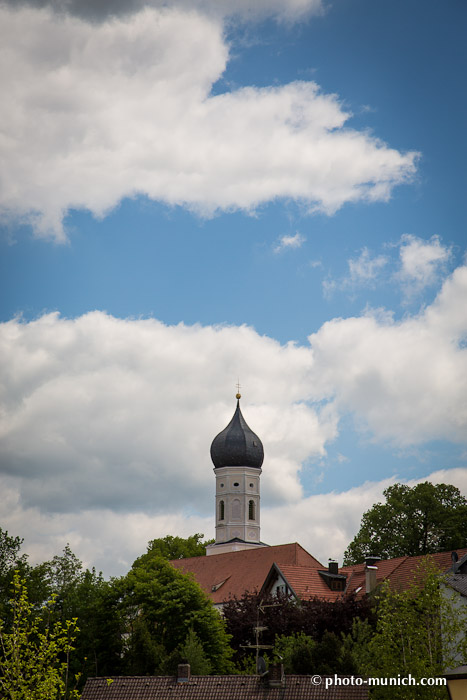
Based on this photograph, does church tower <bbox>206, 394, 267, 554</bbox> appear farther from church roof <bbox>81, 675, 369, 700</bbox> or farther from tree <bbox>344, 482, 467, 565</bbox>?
church roof <bbox>81, 675, 369, 700</bbox>

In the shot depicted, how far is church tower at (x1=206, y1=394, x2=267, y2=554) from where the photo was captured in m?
96.6

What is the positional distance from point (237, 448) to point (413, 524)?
33472 mm

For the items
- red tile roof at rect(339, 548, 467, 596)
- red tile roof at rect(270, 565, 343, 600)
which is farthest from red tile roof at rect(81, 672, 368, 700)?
red tile roof at rect(270, 565, 343, 600)

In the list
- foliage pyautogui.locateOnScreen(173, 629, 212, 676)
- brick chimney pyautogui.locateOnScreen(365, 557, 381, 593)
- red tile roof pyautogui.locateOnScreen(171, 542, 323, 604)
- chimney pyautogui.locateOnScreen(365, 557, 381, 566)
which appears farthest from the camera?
red tile roof pyautogui.locateOnScreen(171, 542, 323, 604)

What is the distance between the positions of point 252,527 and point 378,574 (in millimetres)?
42424

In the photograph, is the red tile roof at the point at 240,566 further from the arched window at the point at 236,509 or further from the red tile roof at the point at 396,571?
the arched window at the point at 236,509

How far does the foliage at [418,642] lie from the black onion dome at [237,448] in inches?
2630

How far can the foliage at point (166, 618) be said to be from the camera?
156 feet

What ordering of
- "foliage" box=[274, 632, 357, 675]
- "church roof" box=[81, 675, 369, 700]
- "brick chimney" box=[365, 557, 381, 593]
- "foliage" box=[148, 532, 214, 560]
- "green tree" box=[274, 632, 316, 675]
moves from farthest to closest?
"foliage" box=[148, 532, 214, 560], "brick chimney" box=[365, 557, 381, 593], "green tree" box=[274, 632, 316, 675], "foliage" box=[274, 632, 357, 675], "church roof" box=[81, 675, 369, 700]

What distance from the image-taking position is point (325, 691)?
3362 cm

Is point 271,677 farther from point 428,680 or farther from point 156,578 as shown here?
point 156,578

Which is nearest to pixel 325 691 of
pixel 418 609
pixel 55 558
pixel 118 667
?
pixel 418 609

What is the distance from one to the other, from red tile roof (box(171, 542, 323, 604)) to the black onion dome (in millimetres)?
17171

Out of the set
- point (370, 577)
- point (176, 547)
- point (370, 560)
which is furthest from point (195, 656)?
point (176, 547)
